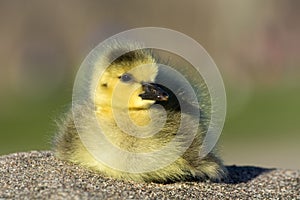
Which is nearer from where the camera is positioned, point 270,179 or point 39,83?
point 270,179

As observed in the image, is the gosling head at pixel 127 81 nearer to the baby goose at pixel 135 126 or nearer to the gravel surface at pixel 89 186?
the baby goose at pixel 135 126

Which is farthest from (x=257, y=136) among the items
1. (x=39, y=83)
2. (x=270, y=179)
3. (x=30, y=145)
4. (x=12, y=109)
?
(x=270, y=179)

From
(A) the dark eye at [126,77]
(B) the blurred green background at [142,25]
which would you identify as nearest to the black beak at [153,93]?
(A) the dark eye at [126,77]

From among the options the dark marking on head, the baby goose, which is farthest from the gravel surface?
the dark marking on head

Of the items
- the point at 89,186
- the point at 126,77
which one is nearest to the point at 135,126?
the point at 126,77

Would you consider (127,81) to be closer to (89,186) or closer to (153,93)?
(153,93)

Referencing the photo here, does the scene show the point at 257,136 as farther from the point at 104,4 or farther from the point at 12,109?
the point at 104,4

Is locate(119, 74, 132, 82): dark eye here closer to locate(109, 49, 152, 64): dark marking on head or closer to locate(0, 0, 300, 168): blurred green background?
locate(109, 49, 152, 64): dark marking on head
